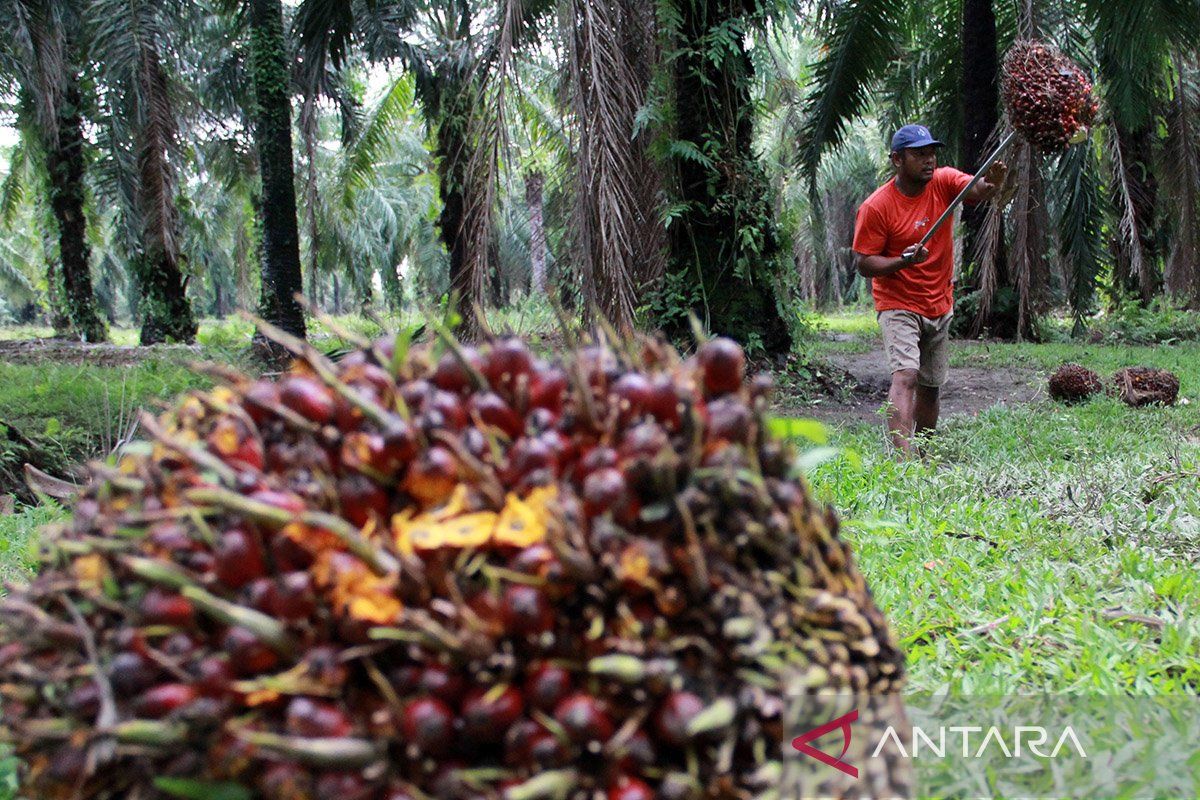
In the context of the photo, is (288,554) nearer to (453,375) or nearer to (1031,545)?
(453,375)

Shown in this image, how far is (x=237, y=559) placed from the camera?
35.3 inches

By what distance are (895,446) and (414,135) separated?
26259mm

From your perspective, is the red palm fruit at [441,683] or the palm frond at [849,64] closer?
the red palm fruit at [441,683]

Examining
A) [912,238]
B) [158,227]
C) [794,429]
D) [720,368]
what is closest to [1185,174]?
[912,238]

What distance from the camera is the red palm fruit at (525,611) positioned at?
0.87 meters

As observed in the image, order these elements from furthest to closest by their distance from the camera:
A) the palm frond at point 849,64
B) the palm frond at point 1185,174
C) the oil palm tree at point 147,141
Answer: the palm frond at point 1185,174, the oil palm tree at point 147,141, the palm frond at point 849,64

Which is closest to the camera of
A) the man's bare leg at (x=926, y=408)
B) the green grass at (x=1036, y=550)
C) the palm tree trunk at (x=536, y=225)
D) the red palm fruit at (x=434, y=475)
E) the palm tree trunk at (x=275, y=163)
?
the red palm fruit at (x=434, y=475)

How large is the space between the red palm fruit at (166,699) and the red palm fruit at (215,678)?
0.5 inches

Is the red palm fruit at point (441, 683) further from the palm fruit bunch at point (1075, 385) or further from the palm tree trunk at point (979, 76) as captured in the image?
the palm tree trunk at point (979, 76)

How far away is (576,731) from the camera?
0.86 m

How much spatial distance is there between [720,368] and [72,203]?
12.5 m

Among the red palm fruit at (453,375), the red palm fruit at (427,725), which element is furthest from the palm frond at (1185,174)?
the red palm fruit at (427,725)

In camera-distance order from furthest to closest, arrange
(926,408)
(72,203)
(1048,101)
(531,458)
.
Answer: (72,203)
(926,408)
(1048,101)
(531,458)

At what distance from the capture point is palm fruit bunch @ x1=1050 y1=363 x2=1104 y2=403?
5.84 metres
